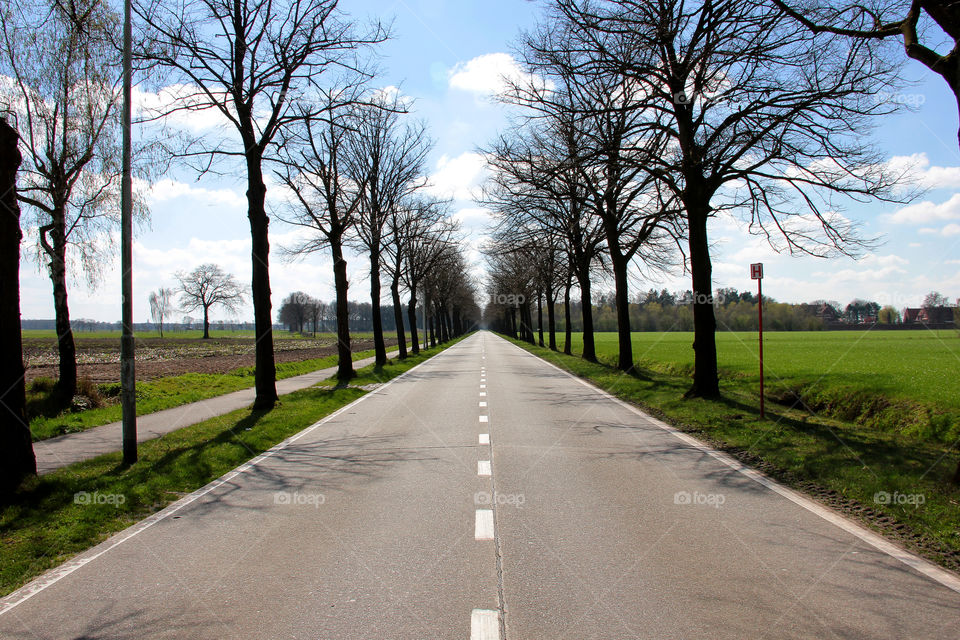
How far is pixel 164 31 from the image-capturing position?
1184cm

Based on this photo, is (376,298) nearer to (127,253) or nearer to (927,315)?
(127,253)

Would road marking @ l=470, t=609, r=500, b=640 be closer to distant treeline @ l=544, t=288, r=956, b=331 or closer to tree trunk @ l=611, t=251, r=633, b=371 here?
tree trunk @ l=611, t=251, r=633, b=371

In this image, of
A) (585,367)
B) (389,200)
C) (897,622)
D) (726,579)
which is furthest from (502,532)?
(389,200)

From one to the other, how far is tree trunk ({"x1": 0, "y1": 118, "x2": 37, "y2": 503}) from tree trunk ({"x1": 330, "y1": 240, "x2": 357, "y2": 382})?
1456 centimetres

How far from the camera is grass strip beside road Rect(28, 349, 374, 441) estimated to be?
1139 cm

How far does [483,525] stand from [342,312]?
18.2 meters

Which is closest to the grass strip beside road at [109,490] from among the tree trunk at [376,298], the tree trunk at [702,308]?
the tree trunk at [702,308]

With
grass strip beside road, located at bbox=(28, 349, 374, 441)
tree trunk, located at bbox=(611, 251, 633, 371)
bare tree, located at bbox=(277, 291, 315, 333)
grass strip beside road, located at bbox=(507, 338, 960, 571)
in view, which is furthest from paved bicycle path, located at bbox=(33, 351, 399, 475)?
bare tree, located at bbox=(277, 291, 315, 333)

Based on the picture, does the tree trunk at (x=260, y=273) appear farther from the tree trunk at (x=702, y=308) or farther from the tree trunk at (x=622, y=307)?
the tree trunk at (x=622, y=307)

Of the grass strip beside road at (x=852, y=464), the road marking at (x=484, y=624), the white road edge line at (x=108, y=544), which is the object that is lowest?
the grass strip beside road at (x=852, y=464)

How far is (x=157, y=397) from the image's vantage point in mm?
16047

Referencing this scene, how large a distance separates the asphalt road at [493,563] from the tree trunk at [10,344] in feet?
5.95

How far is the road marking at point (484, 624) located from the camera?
3.35 meters

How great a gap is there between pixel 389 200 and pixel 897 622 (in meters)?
26.7
